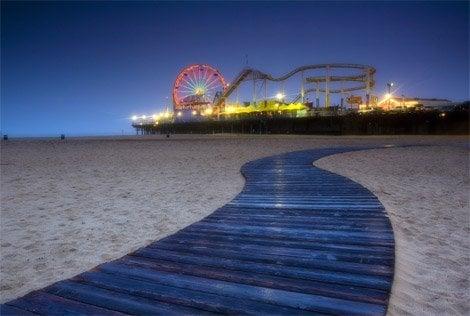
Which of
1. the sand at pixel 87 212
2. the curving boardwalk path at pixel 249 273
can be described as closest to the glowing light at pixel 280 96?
the sand at pixel 87 212

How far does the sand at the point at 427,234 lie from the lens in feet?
11.0

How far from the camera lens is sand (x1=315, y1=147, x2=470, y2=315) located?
132 inches

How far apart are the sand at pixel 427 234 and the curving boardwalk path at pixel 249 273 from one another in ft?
1.38

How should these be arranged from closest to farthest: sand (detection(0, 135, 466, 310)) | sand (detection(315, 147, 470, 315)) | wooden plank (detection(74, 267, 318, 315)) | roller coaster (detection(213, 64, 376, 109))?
wooden plank (detection(74, 267, 318, 315)), sand (detection(315, 147, 470, 315)), sand (detection(0, 135, 466, 310)), roller coaster (detection(213, 64, 376, 109))

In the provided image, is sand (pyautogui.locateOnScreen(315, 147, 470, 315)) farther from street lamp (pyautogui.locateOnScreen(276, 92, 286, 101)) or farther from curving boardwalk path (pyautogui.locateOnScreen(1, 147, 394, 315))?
street lamp (pyautogui.locateOnScreen(276, 92, 286, 101))

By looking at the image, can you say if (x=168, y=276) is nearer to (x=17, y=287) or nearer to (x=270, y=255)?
(x=270, y=255)

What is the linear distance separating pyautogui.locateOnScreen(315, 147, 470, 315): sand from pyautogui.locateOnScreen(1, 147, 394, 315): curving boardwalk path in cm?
42

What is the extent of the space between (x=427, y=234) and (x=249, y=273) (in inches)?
143

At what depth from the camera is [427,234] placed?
533 centimetres

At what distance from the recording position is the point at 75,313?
2506 millimetres

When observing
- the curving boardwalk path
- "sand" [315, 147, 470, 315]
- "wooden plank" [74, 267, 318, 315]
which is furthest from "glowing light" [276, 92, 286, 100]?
"wooden plank" [74, 267, 318, 315]

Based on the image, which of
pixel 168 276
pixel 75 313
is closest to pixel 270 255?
pixel 168 276

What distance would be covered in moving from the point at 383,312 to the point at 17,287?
3962mm

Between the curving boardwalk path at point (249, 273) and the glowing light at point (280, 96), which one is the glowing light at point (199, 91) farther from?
the curving boardwalk path at point (249, 273)
